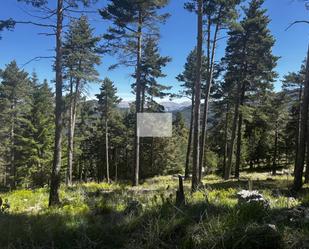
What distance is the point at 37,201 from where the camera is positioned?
33.6 ft

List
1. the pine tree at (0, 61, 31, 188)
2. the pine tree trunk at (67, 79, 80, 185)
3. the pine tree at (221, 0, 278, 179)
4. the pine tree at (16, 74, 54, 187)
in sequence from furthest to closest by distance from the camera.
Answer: the pine tree at (0, 61, 31, 188) < the pine tree at (16, 74, 54, 187) < the pine tree trunk at (67, 79, 80, 185) < the pine tree at (221, 0, 278, 179)

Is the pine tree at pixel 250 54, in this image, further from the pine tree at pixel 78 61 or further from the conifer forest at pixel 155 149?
the pine tree at pixel 78 61

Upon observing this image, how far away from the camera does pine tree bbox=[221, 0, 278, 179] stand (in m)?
19.6

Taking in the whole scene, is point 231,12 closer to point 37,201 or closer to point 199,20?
point 199,20

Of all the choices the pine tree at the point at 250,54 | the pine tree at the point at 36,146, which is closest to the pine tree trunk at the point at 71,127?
the pine tree at the point at 36,146

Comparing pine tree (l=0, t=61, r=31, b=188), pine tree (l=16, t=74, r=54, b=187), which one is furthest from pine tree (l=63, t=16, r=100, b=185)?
pine tree (l=0, t=61, r=31, b=188)

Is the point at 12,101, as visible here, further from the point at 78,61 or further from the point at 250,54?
the point at 250,54

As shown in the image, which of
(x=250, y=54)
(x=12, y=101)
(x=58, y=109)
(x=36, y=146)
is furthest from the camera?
(x=12, y=101)

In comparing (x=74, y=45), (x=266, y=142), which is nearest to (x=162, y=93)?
(x=74, y=45)

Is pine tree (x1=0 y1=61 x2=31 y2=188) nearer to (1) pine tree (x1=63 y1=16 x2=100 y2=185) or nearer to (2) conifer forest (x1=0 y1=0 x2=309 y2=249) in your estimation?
(2) conifer forest (x1=0 y1=0 x2=309 y2=249)

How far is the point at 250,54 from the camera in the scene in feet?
65.6

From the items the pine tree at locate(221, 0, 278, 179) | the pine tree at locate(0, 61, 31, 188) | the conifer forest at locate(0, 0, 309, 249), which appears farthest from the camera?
the pine tree at locate(0, 61, 31, 188)

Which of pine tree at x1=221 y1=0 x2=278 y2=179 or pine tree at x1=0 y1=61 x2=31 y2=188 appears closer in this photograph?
pine tree at x1=221 y1=0 x2=278 y2=179

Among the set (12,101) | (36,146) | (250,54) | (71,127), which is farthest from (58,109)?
(12,101)
